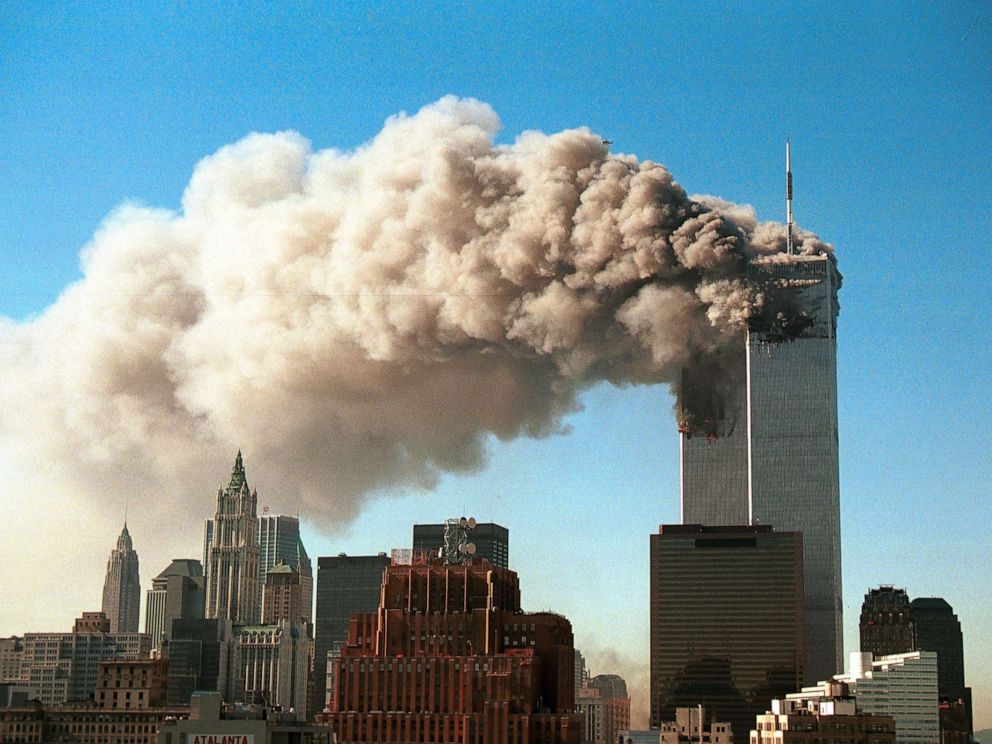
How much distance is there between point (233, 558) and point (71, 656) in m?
41.8

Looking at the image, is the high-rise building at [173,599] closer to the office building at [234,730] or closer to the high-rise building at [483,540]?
the high-rise building at [483,540]

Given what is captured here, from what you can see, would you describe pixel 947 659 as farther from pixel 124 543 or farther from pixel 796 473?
pixel 124 543

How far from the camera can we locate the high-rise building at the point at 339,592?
151 meters

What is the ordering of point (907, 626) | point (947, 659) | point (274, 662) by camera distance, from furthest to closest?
point (274, 662), point (907, 626), point (947, 659)

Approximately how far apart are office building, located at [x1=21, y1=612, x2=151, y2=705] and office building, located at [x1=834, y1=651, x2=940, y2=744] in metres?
54.3

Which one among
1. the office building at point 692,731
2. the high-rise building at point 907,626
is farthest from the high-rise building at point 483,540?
the high-rise building at point 907,626

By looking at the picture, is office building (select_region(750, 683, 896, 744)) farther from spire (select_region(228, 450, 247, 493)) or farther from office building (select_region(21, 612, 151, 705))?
spire (select_region(228, 450, 247, 493))

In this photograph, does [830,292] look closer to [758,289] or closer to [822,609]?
[758,289]

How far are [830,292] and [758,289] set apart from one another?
3563cm

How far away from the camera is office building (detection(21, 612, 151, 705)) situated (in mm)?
131375

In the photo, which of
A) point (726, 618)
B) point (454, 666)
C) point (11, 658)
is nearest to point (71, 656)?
point (11, 658)

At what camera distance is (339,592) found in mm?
155375

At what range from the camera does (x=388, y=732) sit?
71750mm

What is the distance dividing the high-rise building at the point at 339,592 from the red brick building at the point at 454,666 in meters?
74.0
